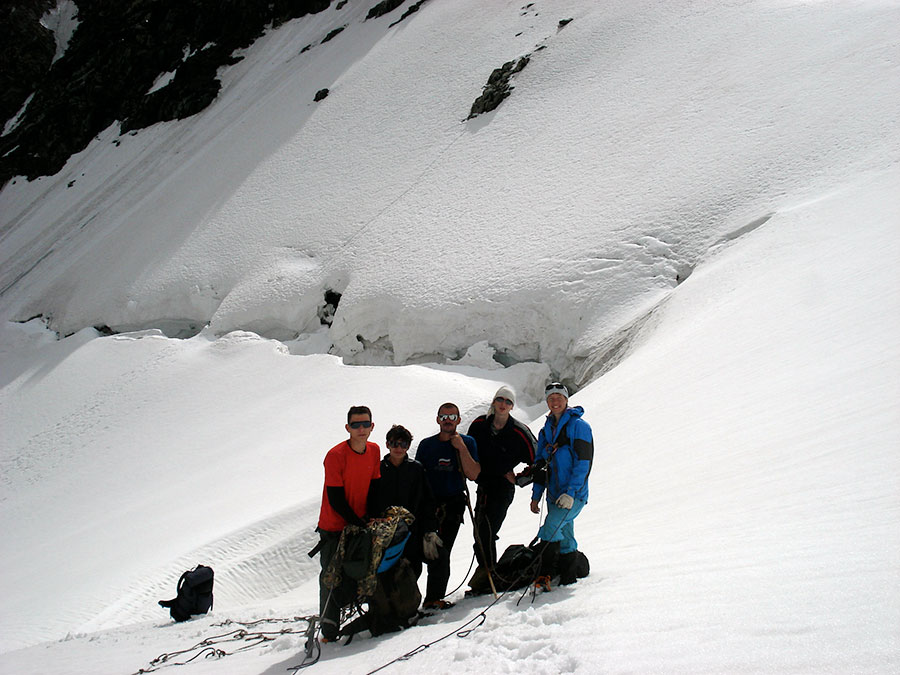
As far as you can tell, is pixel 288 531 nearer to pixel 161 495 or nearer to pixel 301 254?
pixel 161 495

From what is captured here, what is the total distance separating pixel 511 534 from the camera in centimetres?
Answer: 707

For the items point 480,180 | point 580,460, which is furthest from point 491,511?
point 480,180

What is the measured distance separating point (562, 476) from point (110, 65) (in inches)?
1831

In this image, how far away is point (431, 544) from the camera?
15.8 ft

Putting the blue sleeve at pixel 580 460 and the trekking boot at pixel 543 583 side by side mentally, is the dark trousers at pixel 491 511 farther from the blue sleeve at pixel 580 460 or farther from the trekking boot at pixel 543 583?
the blue sleeve at pixel 580 460

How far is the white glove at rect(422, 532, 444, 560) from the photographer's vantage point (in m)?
4.79

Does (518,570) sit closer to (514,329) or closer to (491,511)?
(491,511)

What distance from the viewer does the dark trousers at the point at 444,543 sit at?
16.6 ft

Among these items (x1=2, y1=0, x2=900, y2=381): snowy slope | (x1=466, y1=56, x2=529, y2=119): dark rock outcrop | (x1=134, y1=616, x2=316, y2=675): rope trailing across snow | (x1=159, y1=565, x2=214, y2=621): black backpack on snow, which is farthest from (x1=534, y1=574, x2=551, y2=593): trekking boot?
(x1=466, y1=56, x2=529, y2=119): dark rock outcrop

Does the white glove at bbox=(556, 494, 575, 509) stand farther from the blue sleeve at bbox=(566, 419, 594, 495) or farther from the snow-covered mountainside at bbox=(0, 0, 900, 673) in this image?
the snow-covered mountainside at bbox=(0, 0, 900, 673)

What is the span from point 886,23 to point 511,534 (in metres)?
20.6

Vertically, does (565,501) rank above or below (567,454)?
below

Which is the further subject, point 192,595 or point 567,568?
point 192,595

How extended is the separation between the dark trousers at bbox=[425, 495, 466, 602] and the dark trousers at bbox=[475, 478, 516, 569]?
15 centimetres
